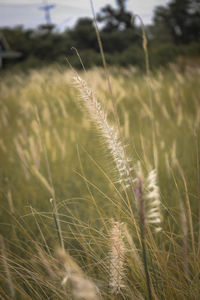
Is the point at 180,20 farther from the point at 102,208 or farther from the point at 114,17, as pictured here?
the point at 102,208

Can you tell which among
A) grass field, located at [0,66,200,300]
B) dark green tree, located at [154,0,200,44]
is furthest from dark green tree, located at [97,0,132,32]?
grass field, located at [0,66,200,300]

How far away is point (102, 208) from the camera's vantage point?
1030 mm

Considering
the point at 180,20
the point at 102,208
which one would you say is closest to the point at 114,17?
the point at 180,20

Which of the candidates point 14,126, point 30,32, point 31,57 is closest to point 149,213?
point 14,126

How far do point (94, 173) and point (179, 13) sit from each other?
9.92 m

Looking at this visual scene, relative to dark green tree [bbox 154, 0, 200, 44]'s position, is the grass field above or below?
below

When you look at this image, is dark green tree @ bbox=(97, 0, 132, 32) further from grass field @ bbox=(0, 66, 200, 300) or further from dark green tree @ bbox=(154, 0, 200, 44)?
grass field @ bbox=(0, 66, 200, 300)

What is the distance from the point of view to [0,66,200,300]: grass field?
0.49 metres

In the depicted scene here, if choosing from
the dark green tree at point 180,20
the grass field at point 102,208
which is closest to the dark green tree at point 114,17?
the dark green tree at point 180,20

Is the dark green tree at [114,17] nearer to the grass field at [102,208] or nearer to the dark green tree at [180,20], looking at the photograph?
the dark green tree at [180,20]

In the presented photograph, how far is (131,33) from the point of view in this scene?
12.5 m

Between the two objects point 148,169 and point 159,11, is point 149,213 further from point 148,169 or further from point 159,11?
point 159,11

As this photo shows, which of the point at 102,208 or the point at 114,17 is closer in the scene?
the point at 102,208

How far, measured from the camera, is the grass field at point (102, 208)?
1.62 ft
